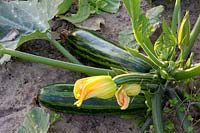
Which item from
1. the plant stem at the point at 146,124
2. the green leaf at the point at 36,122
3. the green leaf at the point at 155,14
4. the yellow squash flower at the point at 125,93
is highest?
the green leaf at the point at 155,14

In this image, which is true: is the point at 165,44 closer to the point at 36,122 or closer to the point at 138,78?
the point at 138,78

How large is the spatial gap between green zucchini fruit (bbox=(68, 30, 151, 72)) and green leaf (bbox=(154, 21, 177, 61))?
130mm

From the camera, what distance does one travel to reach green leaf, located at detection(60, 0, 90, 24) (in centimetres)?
257

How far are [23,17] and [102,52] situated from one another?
1.41 feet

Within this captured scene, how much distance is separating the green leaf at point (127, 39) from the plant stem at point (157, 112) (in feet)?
1.37

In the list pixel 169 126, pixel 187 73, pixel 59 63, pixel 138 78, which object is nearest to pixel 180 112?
pixel 169 126

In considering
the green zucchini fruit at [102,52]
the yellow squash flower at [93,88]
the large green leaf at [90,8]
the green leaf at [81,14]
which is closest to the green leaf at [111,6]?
the large green leaf at [90,8]

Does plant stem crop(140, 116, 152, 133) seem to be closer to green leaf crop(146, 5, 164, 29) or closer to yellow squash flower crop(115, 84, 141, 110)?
yellow squash flower crop(115, 84, 141, 110)

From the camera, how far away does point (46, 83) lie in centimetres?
232

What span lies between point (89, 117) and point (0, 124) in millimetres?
391

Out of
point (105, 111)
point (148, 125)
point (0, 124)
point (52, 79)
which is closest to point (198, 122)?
point (148, 125)

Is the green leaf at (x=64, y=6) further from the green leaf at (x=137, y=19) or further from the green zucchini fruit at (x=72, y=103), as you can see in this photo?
the green leaf at (x=137, y=19)

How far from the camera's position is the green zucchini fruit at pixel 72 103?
81.7 inches

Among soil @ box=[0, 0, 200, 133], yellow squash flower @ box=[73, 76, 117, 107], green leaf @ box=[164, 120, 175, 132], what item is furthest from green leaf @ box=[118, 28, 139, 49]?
yellow squash flower @ box=[73, 76, 117, 107]
